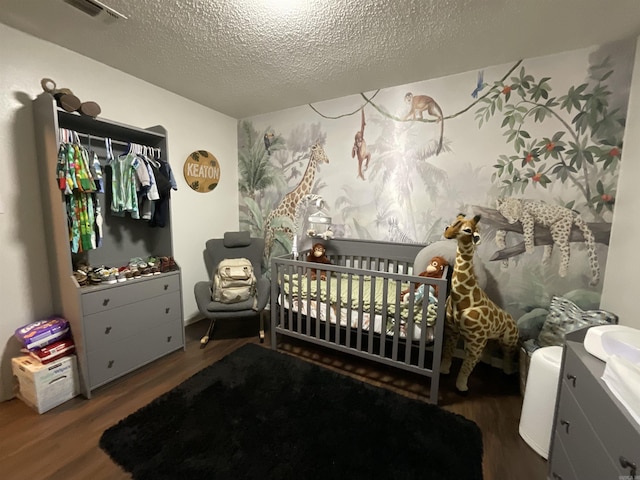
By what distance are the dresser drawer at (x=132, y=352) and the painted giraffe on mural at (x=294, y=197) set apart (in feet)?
4.51

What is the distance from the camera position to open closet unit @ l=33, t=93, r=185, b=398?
1718mm

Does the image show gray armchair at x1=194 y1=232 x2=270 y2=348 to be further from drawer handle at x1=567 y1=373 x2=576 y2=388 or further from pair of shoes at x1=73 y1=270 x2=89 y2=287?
drawer handle at x1=567 y1=373 x2=576 y2=388

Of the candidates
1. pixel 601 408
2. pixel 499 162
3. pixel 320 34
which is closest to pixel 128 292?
pixel 320 34

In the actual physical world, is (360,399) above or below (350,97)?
below

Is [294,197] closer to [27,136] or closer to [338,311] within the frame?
[338,311]

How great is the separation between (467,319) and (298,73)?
89.8 inches

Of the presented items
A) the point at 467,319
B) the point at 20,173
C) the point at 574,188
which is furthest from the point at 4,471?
the point at 574,188

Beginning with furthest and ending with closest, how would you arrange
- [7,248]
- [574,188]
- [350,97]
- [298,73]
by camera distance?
1. [350,97]
2. [298,73]
3. [574,188]
4. [7,248]

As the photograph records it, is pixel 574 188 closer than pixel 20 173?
No

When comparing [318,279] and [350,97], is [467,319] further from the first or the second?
[350,97]

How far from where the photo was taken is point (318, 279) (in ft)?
6.76

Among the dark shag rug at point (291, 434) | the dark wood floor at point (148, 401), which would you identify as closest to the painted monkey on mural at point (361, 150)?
the dark wood floor at point (148, 401)

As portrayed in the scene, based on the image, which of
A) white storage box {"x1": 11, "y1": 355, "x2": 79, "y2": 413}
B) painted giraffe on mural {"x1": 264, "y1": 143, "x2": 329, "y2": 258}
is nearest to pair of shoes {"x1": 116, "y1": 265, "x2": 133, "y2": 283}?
white storage box {"x1": 11, "y1": 355, "x2": 79, "y2": 413}

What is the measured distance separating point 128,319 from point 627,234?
3397 mm
